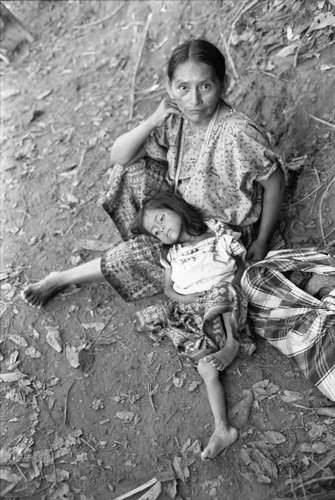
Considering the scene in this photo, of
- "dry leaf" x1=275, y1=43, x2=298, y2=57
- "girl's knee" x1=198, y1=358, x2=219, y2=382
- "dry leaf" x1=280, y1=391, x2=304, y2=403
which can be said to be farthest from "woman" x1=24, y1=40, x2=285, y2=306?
"dry leaf" x1=275, y1=43, x2=298, y2=57

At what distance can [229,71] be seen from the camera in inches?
170

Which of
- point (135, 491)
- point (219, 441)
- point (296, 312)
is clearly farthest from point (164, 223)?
point (135, 491)

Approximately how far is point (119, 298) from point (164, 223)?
73 cm

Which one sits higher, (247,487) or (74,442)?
(74,442)

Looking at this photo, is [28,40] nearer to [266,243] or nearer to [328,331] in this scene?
[266,243]

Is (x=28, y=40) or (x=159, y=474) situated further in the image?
(x=28, y=40)

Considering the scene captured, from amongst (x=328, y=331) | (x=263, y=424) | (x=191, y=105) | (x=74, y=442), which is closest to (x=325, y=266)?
(x=328, y=331)

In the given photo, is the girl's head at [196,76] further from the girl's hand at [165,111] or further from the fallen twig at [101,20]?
the fallen twig at [101,20]

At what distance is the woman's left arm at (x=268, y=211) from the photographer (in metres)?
3.01

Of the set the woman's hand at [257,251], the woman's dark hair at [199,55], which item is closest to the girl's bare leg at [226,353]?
the woman's hand at [257,251]

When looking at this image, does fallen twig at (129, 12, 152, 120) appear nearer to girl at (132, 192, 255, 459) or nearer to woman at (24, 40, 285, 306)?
woman at (24, 40, 285, 306)

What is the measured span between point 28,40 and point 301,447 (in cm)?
549

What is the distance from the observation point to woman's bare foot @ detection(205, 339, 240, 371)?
281cm

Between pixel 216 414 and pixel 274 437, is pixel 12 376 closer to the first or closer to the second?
pixel 216 414
